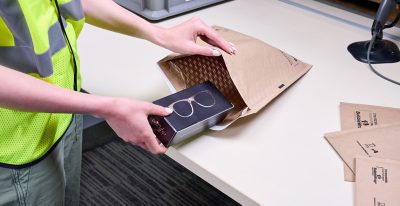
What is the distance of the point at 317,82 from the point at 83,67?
576mm

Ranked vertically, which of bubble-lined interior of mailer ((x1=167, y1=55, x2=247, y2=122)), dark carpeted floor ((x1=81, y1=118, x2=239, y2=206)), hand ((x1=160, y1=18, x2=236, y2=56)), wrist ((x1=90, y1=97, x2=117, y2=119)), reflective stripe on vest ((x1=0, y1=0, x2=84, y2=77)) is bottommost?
dark carpeted floor ((x1=81, y1=118, x2=239, y2=206))

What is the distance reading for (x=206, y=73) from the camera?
847mm

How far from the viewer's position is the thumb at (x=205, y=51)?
81cm

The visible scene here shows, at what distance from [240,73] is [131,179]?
1.12 meters

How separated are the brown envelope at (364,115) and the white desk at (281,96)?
0.07 ft

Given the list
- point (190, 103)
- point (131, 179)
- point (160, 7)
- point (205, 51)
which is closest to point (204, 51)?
point (205, 51)

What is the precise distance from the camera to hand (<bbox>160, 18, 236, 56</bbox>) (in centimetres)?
82

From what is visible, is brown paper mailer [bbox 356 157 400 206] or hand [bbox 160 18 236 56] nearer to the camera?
brown paper mailer [bbox 356 157 400 206]

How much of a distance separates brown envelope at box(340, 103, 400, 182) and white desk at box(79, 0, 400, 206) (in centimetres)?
2

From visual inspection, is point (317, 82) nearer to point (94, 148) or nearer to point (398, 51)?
point (398, 51)

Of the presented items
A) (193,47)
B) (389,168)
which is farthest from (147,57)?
(389,168)

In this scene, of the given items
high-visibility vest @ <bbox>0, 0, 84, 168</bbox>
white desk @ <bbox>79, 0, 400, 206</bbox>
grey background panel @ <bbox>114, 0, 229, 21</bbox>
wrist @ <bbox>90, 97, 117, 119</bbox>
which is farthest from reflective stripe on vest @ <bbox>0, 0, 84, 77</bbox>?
grey background panel @ <bbox>114, 0, 229, 21</bbox>

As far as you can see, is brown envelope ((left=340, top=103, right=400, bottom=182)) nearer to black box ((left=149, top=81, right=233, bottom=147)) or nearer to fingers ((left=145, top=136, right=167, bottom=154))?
black box ((left=149, top=81, right=233, bottom=147))

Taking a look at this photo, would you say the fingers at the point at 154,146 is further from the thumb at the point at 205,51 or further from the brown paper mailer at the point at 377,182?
the brown paper mailer at the point at 377,182
